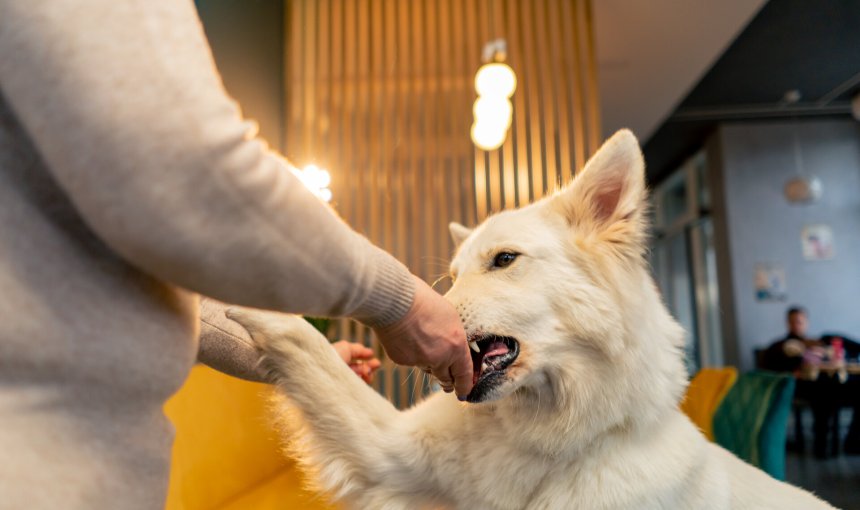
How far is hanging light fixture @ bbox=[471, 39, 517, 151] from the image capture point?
3.59 metres

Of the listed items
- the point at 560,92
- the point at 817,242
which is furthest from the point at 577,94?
the point at 817,242

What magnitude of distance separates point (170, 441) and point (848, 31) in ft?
21.5

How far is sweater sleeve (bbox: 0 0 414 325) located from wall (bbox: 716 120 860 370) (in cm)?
824

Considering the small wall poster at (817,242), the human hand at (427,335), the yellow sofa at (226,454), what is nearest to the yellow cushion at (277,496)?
the yellow sofa at (226,454)

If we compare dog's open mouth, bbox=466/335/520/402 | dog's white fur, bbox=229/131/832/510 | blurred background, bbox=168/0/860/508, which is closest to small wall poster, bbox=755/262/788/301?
blurred background, bbox=168/0/860/508

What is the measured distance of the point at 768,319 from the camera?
7594 mm

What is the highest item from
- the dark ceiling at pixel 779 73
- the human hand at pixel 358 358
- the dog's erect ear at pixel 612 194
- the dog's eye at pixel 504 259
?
the dark ceiling at pixel 779 73

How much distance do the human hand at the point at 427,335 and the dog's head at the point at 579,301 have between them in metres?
0.29

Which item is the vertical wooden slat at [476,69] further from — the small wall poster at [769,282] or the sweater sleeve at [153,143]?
the small wall poster at [769,282]

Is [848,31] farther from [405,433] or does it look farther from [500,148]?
[405,433]

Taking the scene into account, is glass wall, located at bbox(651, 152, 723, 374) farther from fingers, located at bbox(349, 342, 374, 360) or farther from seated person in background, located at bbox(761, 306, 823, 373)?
fingers, located at bbox(349, 342, 374, 360)

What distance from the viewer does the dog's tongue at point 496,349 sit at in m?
0.96

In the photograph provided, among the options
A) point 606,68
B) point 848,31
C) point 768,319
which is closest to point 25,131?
point 606,68

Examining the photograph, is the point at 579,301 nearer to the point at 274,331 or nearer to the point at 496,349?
the point at 496,349
